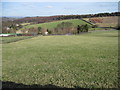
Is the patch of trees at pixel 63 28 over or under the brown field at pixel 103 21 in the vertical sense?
under

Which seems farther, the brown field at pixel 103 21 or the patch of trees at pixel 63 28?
the patch of trees at pixel 63 28

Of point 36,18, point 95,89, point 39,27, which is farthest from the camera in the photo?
point 36,18

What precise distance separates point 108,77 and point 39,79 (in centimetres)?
313

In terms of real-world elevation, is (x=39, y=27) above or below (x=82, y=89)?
above

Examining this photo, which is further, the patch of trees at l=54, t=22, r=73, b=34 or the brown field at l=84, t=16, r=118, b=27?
the patch of trees at l=54, t=22, r=73, b=34

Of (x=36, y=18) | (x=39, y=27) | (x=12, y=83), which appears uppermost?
(x=36, y=18)

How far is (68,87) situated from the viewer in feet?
18.5

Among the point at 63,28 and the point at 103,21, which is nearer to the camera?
the point at 63,28

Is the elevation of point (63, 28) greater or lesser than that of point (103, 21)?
lesser

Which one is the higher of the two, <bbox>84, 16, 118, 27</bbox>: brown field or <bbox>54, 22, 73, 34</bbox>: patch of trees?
<bbox>84, 16, 118, 27</bbox>: brown field

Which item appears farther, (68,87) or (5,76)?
(5,76)

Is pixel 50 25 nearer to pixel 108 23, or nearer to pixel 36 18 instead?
pixel 36 18

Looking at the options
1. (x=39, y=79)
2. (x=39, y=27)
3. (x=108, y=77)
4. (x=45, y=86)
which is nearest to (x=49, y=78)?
(x=39, y=79)

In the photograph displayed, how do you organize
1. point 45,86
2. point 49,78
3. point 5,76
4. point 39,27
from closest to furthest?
point 45,86 → point 49,78 → point 5,76 → point 39,27
